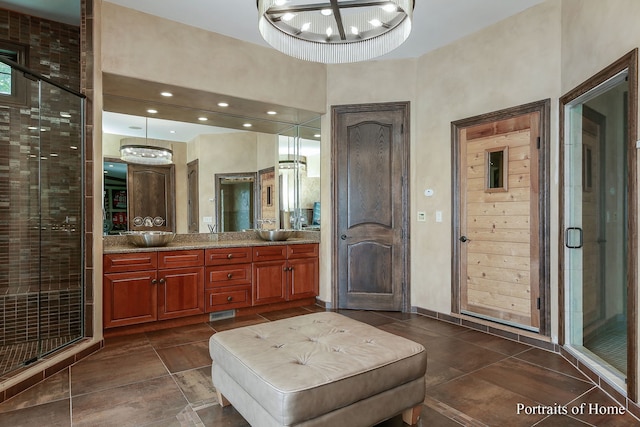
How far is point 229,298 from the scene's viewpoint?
416 centimetres

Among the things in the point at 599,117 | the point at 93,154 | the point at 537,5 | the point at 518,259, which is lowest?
the point at 518,259

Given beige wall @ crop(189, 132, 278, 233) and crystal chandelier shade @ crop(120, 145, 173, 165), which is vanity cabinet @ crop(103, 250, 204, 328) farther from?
crystal chandelier shade @ crop(120, 145, 173, 165)

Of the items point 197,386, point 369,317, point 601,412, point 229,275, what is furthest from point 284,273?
point 601,412

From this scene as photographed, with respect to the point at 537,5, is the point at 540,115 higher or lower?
lower

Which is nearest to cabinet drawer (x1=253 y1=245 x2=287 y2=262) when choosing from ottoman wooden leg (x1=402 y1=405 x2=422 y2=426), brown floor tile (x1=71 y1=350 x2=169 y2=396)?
brown floor tile (x1=71 y1=350 x2=169 y2=396)

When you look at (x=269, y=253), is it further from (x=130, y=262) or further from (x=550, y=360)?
(x=550, y=360)

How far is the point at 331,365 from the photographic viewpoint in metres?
1.81

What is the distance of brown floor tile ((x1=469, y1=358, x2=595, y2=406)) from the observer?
2.42 metres

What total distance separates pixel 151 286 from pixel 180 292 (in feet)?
0.98

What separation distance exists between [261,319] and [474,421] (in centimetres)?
259

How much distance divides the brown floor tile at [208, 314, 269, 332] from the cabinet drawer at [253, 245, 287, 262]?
0.66m

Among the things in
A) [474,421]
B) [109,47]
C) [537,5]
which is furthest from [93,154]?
[537,5]

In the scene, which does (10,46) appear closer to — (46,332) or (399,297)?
(46,332)

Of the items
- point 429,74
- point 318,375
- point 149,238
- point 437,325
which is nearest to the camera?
point 318,375
